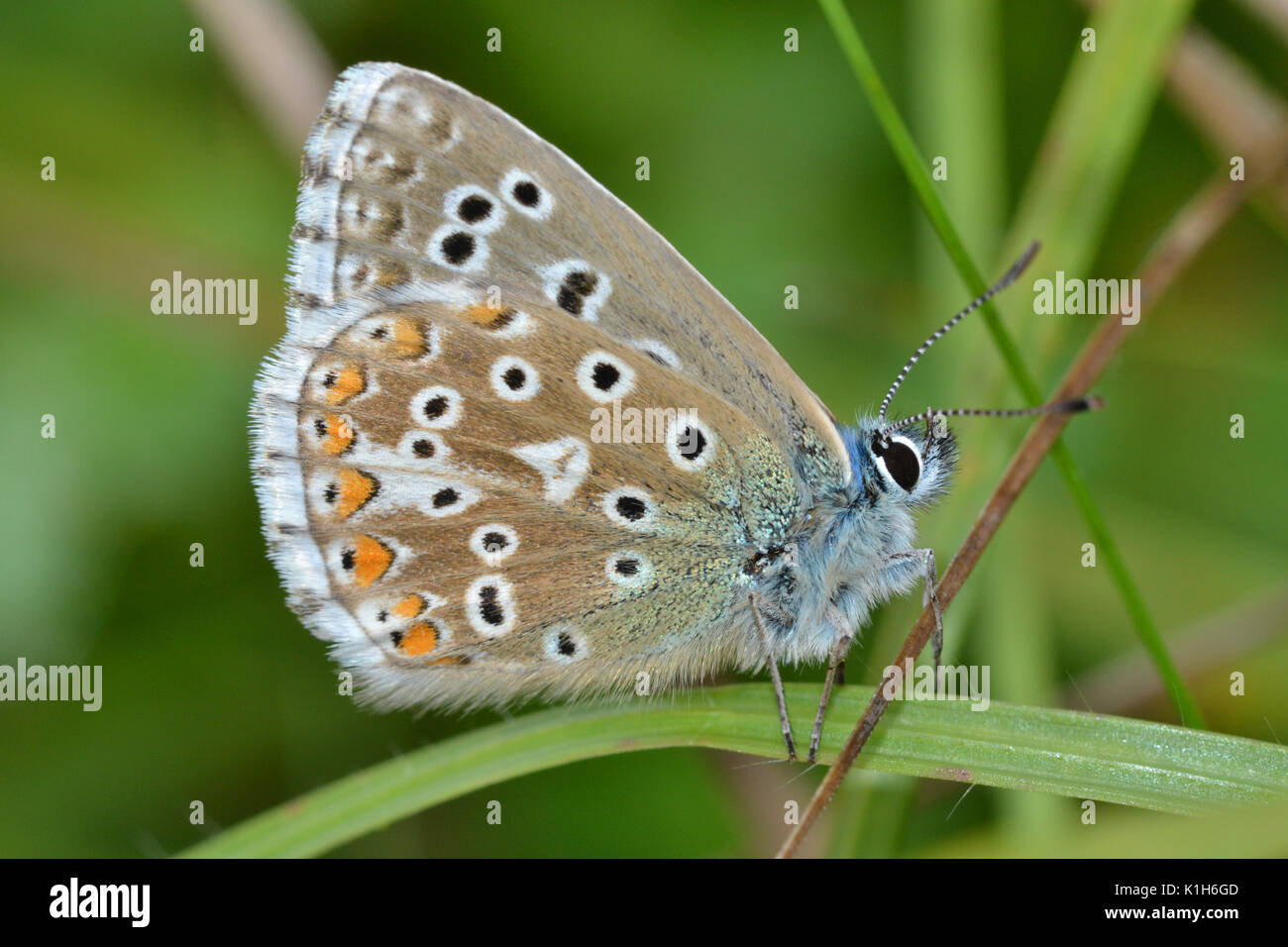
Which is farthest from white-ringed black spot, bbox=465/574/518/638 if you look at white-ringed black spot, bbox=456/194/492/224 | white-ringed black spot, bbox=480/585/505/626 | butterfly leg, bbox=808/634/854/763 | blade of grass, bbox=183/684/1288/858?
white-ringed black spot, bbox=456/194/492/224

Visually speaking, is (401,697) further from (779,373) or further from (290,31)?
(290,31)

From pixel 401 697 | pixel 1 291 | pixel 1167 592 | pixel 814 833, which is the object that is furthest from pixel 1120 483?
pixel 1 291

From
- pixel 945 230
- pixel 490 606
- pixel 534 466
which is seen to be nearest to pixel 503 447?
pixel 534 466

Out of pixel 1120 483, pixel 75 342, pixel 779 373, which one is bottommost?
pixel 1120 483

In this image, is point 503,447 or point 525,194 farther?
point 503,447

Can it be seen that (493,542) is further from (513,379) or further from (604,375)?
(604,375)

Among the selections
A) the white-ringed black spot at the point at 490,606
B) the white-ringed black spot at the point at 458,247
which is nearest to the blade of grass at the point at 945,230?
the white-ringed black spot at the point at 458,247

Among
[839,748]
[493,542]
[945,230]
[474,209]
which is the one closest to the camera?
[839,748]
